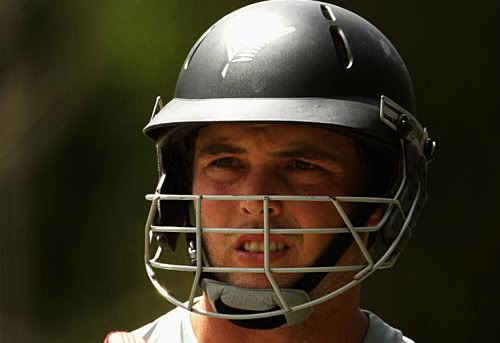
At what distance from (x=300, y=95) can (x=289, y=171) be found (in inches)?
7.3

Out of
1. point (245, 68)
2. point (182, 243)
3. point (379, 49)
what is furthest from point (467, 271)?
point (245, 68)

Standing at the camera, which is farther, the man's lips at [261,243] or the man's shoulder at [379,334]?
the man's shoulder at [379,334]

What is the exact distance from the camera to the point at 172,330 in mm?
2715

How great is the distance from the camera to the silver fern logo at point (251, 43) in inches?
100

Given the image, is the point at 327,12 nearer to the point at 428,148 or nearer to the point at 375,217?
the point at 428,148

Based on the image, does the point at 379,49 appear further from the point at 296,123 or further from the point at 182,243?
the point at 182,243

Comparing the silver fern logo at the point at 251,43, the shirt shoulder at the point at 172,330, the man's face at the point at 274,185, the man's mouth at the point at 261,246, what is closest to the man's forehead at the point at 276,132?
the man's face at the point at 274,185

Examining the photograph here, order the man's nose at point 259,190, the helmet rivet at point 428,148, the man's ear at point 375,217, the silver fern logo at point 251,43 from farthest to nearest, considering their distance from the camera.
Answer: the helmet rivet at point 428,148, the man's ear at point 375,217, the silver fern logo at point 251,43, the man's nose at point 259,190

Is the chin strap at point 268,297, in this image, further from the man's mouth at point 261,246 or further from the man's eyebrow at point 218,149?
the man's eyebrow at point 218,149

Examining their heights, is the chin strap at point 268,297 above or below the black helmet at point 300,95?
below

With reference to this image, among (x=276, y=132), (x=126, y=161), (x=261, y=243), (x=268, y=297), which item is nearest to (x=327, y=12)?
(x=276, y=132)

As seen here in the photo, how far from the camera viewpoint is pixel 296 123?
2418 millimetres

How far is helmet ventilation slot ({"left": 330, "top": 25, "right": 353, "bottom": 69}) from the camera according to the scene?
2586 mm

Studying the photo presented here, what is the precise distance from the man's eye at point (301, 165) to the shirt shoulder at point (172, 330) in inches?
21.0
